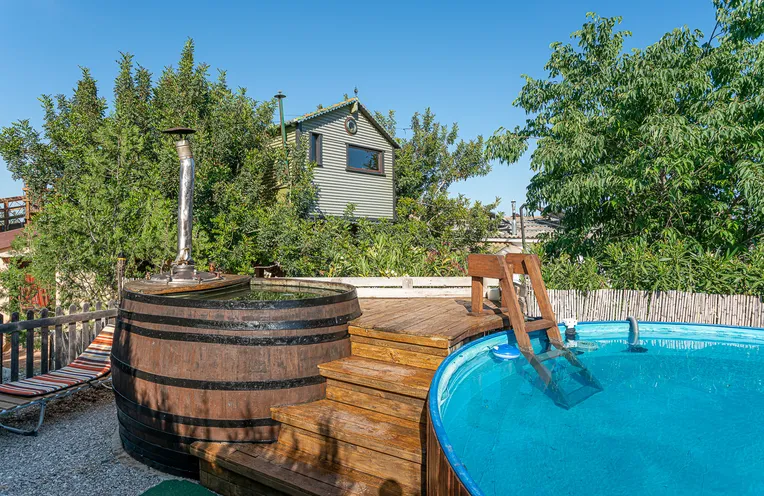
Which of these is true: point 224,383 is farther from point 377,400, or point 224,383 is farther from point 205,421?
point 377,400

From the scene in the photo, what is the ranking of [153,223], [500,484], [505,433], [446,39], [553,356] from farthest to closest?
[446,39]
[153,223]
[553,356]
[505,433]
[500,484]

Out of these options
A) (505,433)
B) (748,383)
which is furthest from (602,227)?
(505,433)

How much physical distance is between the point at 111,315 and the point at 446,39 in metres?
13.9

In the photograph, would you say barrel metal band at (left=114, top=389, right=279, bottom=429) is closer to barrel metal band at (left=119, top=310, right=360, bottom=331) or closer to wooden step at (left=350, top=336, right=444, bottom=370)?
barrel metal band at (left=119, top=310, right=360, bottom=331)

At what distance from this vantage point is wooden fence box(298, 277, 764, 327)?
651 centimetres

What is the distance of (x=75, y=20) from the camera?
37.3ft

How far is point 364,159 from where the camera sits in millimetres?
17906

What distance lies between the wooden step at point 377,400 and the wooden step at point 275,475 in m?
0.48

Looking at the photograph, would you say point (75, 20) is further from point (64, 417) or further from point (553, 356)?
point (553, 356)

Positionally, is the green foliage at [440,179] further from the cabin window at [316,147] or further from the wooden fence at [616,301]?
the wooden fence at [616,301]

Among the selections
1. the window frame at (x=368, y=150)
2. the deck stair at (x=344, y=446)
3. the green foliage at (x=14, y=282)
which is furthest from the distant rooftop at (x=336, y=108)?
the deck stair at (x=344, y=446)

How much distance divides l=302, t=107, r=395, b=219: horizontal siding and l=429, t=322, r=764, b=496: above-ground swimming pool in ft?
35.1

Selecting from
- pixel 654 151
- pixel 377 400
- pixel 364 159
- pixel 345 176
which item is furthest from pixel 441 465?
pixel 364 159

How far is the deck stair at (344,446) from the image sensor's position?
292 centimetres
